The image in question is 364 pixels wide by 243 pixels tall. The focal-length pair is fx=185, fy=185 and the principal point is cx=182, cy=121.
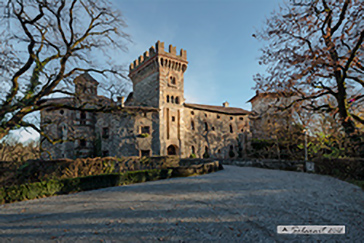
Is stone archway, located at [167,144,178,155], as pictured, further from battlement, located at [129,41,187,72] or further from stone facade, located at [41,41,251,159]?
battlement, located at [129,41,187,72]

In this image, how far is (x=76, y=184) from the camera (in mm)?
8484

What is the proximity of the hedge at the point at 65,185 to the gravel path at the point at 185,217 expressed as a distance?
59 cm

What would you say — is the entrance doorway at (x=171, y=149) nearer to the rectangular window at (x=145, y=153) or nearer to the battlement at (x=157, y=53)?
the rectangular window at (x=145, y=153)

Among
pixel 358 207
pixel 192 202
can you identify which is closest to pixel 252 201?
pixel 192 202

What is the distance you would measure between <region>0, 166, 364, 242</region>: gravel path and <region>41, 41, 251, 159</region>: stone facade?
60.8 ft

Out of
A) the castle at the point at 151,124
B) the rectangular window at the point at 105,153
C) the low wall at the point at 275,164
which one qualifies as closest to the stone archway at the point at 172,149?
the castle at the point at 151,124

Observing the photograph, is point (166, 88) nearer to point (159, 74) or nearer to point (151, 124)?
point (159, 74)

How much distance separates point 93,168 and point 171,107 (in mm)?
18998

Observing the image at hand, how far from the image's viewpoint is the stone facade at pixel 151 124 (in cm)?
2588

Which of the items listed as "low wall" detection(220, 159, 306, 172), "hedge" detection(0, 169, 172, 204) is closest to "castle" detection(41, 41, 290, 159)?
"low wall" detection(220, 159, 306, 172)

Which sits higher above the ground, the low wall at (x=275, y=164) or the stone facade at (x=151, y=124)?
the stone facade at (x=151, y=124)

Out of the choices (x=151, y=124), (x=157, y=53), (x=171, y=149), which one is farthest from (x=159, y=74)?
(x=171, y=149)

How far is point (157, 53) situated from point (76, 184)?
2290 centimetres

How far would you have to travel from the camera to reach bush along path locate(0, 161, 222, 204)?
23.3ft
